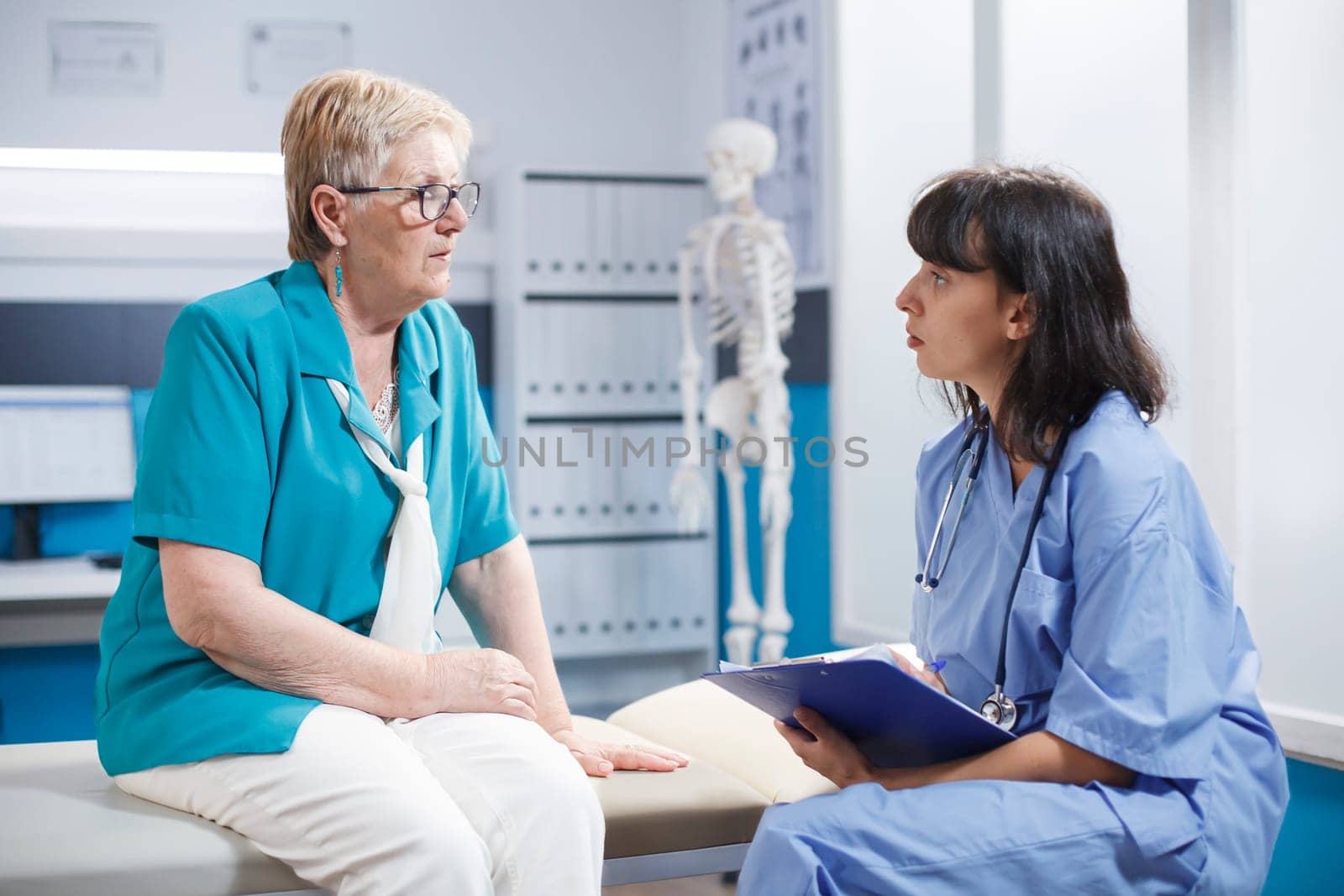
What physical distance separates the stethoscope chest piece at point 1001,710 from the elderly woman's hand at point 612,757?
0.45 meters

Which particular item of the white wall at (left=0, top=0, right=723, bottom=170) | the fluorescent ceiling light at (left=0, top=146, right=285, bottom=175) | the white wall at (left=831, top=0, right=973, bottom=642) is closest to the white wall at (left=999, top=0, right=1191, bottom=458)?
the white wall at (left=831, top=0, right=973, bottom=642)

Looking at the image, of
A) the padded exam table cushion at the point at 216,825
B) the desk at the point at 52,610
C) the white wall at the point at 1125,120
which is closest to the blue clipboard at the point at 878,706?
the padded exam table cushion at the point at 216,825

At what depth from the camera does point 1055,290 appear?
130 cm

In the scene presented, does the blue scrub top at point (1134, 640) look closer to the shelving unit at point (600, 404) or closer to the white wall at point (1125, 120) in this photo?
the white wall at point (1125, 120)

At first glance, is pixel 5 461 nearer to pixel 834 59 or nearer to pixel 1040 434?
pixel 834 59

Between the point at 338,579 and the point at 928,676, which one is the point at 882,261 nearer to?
the point at 928,676

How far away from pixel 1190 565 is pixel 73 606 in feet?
8.09

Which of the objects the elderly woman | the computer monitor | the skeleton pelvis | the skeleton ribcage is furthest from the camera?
the skeleton pelvis

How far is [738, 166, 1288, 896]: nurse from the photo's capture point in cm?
114

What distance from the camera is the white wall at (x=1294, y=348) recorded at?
74.0 inches

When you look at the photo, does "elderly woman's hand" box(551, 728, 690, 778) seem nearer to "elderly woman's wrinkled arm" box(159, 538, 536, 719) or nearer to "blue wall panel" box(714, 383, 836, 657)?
"elderly woman's wrinkled arm" box(159, 538, 536, 719)

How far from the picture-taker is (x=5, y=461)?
3.16 m

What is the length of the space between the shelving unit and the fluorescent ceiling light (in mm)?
719

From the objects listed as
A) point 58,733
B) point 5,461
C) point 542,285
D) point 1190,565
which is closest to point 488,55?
point 542,285
